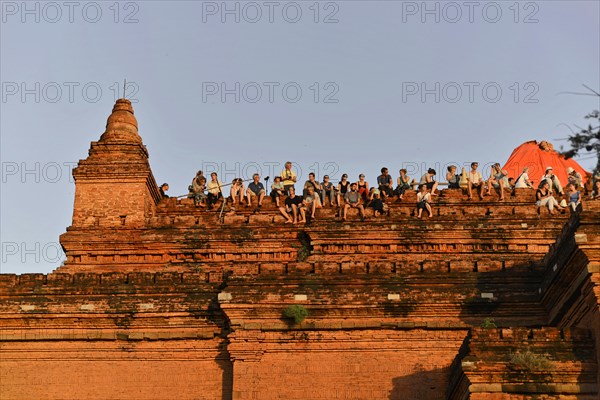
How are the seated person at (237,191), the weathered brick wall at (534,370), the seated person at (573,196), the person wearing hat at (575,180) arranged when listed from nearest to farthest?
the weathered brick wall at (534,370) → the seated person at (573,196) → the person wearing hat at (575,180) → the seated person at (237,191)

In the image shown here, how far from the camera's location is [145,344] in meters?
33.4

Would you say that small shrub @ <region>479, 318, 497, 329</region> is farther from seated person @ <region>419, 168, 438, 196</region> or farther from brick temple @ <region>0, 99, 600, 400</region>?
seated person @ <region>419, 168, 438, 196</region>

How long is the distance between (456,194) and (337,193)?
3.52 metres

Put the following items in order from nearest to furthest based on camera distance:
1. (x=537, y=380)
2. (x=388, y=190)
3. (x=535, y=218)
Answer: (x=537, y=380) < (x=535, y=218) < (x=388, y=190)

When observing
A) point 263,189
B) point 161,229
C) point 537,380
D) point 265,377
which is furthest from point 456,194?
point 537,380

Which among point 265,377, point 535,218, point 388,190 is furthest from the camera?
point 388,190

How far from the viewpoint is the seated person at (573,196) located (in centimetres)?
3869

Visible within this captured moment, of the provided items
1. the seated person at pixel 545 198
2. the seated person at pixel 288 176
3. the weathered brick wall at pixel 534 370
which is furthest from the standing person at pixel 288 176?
the weathered brick wall at pixel 534 370

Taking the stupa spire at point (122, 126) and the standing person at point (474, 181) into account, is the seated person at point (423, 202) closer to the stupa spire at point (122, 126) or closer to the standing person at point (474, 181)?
the standing person at point (474, 181)

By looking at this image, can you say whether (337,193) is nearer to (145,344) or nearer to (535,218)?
(535,218)

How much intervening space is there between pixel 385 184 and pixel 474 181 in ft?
8.61

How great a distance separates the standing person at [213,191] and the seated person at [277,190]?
5.15 feet

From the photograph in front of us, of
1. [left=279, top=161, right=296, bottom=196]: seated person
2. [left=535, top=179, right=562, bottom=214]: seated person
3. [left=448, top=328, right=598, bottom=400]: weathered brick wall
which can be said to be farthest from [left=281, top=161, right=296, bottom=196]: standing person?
[left=448, top=328, right=598, bottom=400]: weathered brick wall

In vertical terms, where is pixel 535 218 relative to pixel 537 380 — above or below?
above
